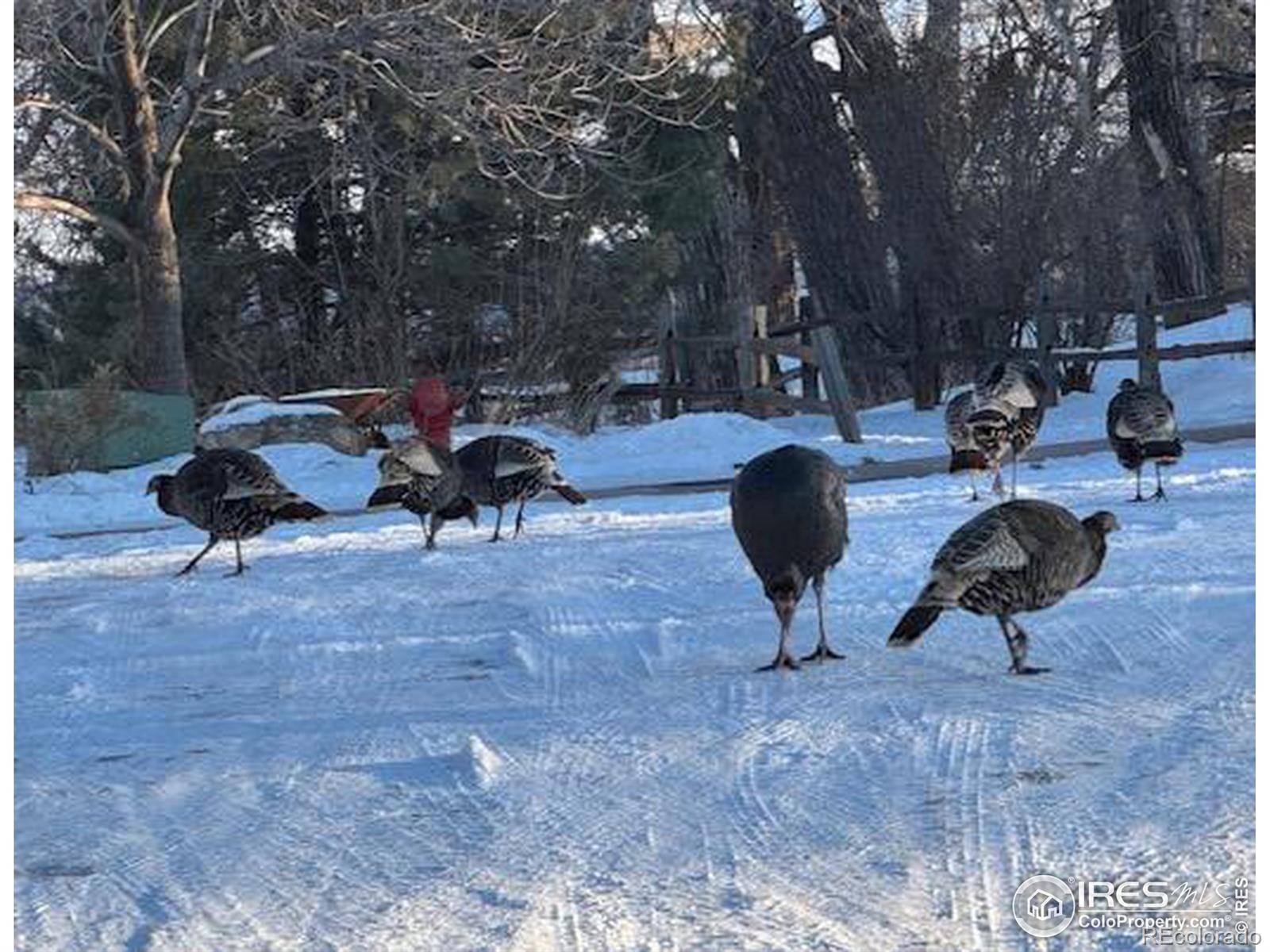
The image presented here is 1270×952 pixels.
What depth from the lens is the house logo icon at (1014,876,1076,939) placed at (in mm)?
4469

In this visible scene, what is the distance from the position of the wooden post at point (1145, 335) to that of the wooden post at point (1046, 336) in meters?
1.22

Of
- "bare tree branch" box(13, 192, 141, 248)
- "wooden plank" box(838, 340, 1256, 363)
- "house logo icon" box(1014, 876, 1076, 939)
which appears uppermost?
"bare tree branch" box(13, 192, 141, 248)

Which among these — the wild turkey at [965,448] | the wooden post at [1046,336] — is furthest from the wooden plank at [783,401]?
the wild turkey at [965,448]

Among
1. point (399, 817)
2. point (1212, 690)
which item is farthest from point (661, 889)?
point (1212, 690)

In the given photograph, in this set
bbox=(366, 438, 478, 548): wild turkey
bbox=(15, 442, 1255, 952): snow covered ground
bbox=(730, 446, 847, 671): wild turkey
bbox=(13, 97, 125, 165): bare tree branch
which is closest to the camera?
bbox=(15, 442, 1255, 952): snow covered ground

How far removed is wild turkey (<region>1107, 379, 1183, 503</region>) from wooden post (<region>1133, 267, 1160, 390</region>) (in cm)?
1034

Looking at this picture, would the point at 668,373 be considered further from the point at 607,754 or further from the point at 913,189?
the point at 607,754

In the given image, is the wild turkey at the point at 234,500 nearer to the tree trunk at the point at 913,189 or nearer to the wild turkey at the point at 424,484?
the wild turkey at the point at 424,484

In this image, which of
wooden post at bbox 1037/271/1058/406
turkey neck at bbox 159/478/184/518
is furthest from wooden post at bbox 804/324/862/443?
turkey neck at bbox 159/478/184/518

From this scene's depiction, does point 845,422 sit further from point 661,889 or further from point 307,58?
point 661,889

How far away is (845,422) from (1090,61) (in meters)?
13.9

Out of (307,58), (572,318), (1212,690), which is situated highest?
(307,58)

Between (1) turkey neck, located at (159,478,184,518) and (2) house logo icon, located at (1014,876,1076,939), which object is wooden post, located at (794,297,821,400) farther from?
(2) house logo icon, located at (1014,876,1076,939)

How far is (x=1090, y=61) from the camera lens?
32906 millimetres
